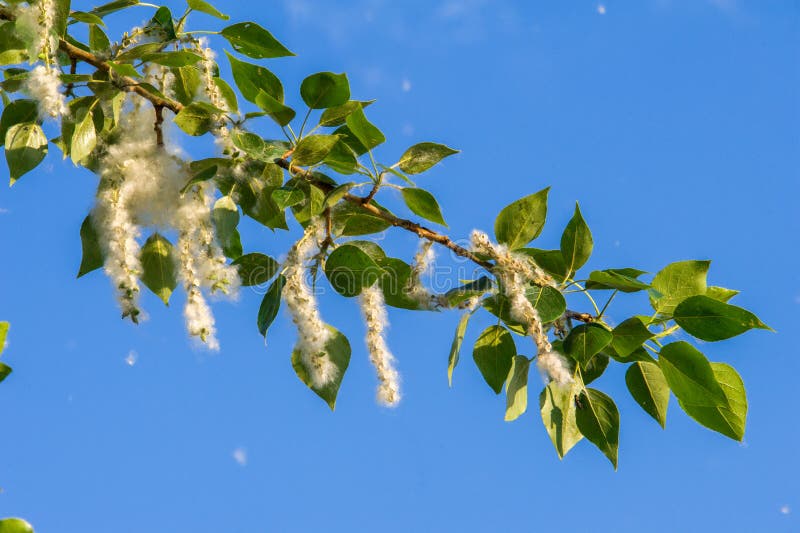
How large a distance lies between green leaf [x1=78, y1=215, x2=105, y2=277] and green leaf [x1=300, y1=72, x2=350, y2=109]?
1.53 feet

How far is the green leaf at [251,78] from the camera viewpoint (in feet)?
4.79

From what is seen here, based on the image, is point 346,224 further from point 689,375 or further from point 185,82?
point 689,375

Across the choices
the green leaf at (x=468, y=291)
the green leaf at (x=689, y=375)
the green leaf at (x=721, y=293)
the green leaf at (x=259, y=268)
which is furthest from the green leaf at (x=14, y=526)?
the green leaf at (x=721, y=293)

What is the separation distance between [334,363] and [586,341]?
459 mm

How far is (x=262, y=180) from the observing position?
4.66 ft

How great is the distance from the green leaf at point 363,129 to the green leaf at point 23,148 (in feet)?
1.82

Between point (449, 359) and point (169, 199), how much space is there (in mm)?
602

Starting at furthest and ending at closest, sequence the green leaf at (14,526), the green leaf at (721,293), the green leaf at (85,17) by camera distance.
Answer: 1. the green leaf at (721,293)
2. the green leaf at (85,17)
3. the green leaf at (14,526)

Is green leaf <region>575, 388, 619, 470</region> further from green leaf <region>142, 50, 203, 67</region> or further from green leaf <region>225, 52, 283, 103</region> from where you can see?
green leaf <region>142, 50, 203, 67</region>

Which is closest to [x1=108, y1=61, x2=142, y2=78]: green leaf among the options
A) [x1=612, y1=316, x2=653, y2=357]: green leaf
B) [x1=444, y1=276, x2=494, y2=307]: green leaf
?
[x1=444, y1=276, x2=494, y2=307]: green leaf

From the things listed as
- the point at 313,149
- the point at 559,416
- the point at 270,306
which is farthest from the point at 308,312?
the point at 559,416

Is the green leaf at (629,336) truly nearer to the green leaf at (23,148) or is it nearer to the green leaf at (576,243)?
the green leaf at (576,243)

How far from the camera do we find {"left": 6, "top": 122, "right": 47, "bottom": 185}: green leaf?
54.5 inches

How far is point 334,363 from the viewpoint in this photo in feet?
4.75
